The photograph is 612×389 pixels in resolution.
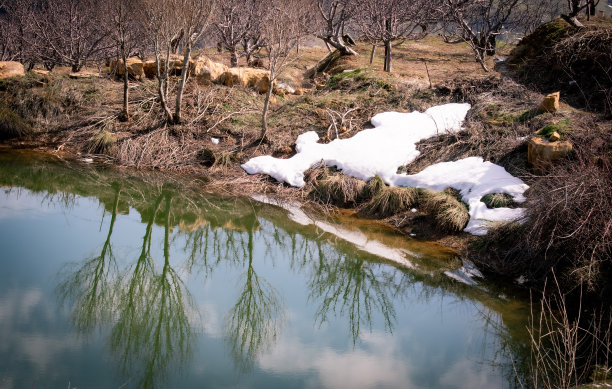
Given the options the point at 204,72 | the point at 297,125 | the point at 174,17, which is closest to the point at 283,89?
the point at 204,72

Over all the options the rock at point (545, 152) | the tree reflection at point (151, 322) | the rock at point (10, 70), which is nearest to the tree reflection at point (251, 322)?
the tree reflection at point (151, 322)

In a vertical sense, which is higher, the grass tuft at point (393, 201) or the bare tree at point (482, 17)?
the bare tree at point (482, 17)

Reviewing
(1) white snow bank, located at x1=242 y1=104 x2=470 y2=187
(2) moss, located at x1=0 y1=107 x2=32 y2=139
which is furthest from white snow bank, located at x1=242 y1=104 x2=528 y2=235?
(2) moss, located at x1=0 y1=107 x2=32 y2=139

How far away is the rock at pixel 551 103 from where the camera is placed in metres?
12.1

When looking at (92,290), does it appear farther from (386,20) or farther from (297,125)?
(386,20)

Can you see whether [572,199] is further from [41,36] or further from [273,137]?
[41,36]

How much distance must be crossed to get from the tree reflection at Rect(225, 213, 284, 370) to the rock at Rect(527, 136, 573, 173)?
5.62 meters

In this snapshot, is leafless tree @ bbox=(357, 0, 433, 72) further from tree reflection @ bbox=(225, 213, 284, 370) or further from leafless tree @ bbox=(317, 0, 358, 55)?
tree reflection @ bbox=(225, 213, 284, 370)

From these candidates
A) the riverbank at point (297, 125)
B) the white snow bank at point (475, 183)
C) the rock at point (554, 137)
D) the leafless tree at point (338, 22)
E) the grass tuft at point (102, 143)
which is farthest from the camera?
the leafless tree at point (338, 22)

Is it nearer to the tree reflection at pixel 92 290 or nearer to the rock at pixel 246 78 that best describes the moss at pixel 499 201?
the tree reflection at pixel 92 290

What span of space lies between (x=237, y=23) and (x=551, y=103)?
14062 millimetres

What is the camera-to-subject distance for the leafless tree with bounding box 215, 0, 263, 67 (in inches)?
819

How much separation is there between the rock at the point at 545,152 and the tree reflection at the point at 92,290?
25.4ft

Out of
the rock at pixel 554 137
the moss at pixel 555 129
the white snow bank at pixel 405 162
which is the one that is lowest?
the white snow bank at pixel 405 162
